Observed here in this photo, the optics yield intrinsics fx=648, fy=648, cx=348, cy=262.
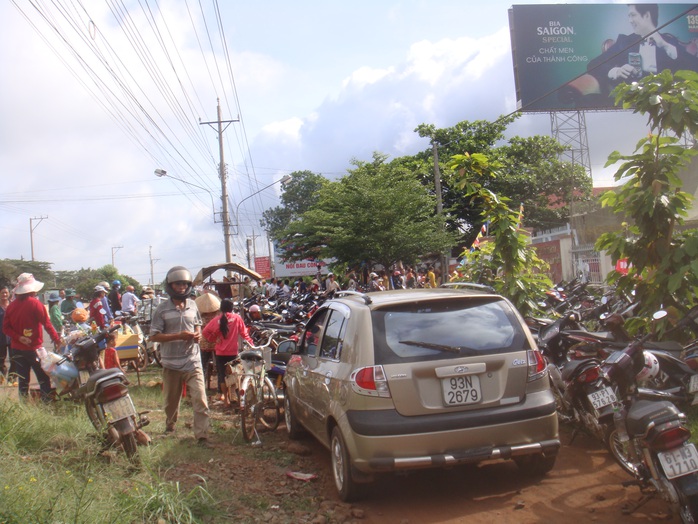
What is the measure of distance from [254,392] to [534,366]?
3.35 m

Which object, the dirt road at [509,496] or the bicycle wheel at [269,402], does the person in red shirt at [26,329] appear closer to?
the bicycle wheel at [269,402]

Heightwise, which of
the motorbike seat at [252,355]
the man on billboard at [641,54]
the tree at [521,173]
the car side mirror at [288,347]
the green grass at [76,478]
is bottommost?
the green grass at [76,478]

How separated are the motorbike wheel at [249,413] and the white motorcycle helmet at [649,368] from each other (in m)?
3.92

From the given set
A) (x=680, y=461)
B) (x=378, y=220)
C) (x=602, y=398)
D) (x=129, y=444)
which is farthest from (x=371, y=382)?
(x=378, y=220)

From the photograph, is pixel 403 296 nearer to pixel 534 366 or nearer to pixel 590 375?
pixel 534 366

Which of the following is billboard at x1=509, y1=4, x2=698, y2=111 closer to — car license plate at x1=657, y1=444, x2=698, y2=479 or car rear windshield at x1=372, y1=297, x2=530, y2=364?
car rear windshield at x1=372, y1=297, x2=530, y2=364

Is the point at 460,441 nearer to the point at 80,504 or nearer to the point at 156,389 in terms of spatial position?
the point at 80,504

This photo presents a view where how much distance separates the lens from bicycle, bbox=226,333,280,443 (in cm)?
704

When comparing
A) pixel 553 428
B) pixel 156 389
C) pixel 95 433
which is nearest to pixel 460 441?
pixel 553 428

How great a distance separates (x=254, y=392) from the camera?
7.07m

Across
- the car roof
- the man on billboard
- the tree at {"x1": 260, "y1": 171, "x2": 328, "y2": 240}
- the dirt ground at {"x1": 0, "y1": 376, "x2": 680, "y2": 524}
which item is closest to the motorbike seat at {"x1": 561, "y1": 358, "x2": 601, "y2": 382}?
the dirt ground at {"x1": 0, "y1": 376, "x2": 680, "y2": 524}

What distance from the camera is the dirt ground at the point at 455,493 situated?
4.55 meters

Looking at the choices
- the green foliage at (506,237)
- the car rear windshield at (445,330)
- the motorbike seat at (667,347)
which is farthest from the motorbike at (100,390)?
the green foliage at (506,237)

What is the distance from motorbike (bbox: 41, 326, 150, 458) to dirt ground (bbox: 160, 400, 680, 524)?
57 centimetres
